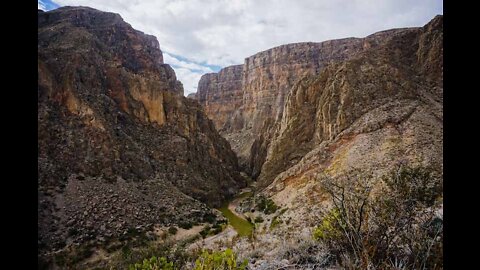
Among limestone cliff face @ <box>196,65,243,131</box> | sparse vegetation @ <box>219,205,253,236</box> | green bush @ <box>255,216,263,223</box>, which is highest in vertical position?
limestone cliff face @ <box>196,65,243,131</box>

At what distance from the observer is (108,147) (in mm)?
26078

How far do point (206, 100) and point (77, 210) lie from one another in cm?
7466

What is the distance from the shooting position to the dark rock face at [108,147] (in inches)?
808

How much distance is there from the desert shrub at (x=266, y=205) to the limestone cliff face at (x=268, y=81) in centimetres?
2626

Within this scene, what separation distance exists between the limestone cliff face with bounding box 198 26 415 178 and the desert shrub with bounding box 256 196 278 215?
26258mm

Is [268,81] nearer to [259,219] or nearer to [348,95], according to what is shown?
[348,95]

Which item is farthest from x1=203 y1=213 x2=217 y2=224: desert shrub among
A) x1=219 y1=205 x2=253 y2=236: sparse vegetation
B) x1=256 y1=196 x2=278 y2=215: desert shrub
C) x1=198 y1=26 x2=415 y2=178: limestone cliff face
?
x1=198 y1=26 x2=415 y2=178: limestone cliff face

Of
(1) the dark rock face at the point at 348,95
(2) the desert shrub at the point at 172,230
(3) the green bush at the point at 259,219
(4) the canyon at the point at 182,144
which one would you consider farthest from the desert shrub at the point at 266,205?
(2) the desert shrub at the point at 172,230

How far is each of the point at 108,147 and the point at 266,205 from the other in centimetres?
1422

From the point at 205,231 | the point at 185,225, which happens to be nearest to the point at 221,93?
the point at 185,225

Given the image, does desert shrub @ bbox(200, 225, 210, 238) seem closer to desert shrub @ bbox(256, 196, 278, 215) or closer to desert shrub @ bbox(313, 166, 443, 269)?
desert shrub @ bbox(256, 196, 278, 215)

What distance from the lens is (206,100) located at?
93.1 meters

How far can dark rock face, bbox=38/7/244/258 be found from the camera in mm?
20531
